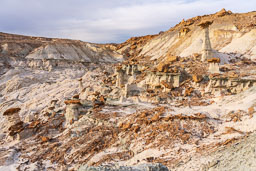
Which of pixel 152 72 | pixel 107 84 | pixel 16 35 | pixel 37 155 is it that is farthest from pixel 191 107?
pixel 16 35

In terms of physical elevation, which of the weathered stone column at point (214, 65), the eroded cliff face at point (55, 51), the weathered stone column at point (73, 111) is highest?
the eroded cliff face at point (55, 51)

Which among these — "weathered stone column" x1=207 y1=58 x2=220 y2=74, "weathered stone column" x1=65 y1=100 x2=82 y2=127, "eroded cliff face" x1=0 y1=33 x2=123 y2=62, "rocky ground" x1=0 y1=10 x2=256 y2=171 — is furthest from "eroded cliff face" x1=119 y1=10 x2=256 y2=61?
"eroded cliff face" x1=0 y1=33 x2=123 y2=62

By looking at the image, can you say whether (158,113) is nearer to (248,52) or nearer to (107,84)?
(107,84)

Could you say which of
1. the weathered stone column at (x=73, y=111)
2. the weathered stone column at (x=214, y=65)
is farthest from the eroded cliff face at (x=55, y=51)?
the weathered stone column at (x=214, y=65)

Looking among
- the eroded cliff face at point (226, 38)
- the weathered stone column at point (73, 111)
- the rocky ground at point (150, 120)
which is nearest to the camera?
the rocky ground at point (150, 120)

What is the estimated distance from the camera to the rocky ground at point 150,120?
23.7 ft

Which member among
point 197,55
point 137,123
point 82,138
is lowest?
point 82,138

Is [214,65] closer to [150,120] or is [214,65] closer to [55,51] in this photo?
[150,120]

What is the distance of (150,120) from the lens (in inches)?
383

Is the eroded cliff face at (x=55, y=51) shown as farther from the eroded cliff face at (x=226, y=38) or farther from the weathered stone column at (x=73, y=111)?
the weathered stone column at (x=73, y=111)

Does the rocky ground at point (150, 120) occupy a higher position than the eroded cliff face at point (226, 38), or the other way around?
the eroded cliff face at point (226, 38)

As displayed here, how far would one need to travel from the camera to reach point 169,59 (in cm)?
1858

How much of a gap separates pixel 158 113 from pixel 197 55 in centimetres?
988

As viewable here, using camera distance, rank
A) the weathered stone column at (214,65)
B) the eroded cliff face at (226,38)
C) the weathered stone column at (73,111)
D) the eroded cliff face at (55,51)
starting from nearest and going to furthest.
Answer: the weathered stone column at (73,111) < the weathered stone column at (214,65) < the eroded cliff face at (226,38) < the eroded cliff face at (55,51)
